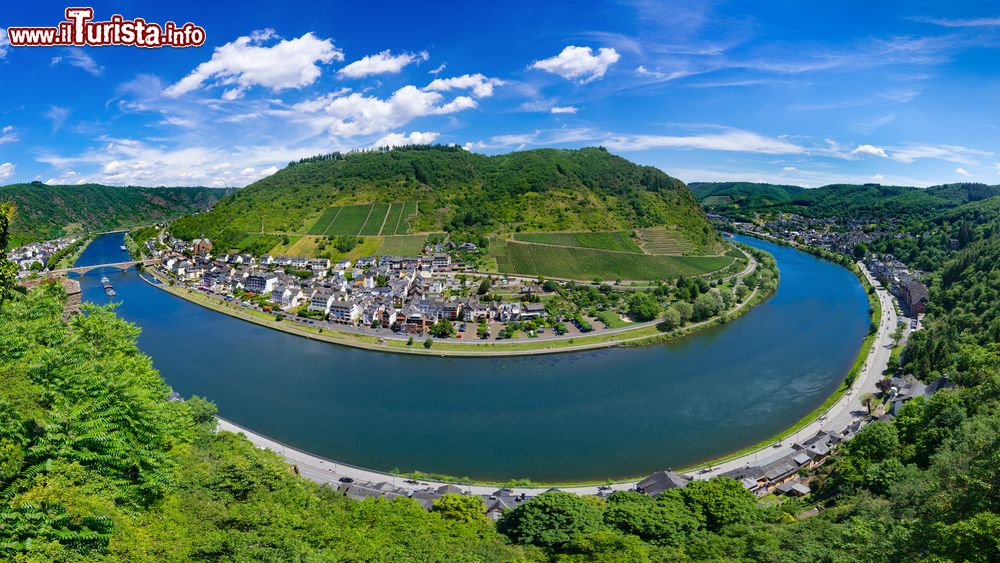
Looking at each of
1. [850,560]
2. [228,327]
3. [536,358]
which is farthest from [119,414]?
[228,327]

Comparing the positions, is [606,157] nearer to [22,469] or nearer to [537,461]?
[537,461]

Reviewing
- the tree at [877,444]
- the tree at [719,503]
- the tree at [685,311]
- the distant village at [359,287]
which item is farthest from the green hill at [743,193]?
the tree at [719,503]

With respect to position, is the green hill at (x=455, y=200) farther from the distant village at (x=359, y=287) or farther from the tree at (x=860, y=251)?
the tree at (x=860, y=251)

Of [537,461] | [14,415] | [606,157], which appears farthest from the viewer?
[606,157]

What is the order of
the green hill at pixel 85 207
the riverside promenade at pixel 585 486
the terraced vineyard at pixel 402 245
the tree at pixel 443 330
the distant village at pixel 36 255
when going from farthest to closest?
1. the green hill at pixel 85 207
2. the terraced vineyard at pixel 402 245
3. the distant village at pixel 36 255
4. the tree at pixel 443 330
5. the riverside promenade at pixel 585 486

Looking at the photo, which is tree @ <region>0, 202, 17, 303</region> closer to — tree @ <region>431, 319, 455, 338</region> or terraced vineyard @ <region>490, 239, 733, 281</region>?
tree @ <region>431, 319, 455, 338</region>

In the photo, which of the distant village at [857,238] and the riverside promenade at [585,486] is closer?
the riverside promenade at [585,486]
